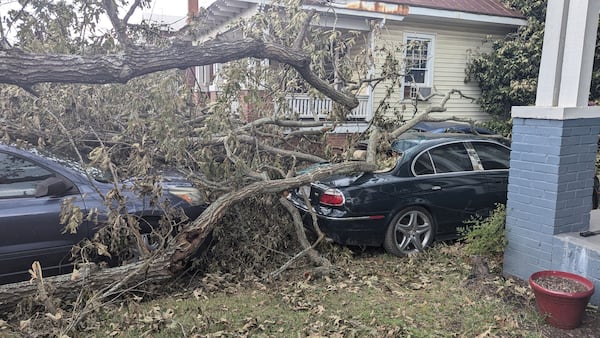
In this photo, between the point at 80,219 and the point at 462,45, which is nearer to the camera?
Result: the point at 80,219

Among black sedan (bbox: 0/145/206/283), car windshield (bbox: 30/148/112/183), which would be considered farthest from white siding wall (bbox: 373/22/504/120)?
black sedan (bbox: 0/145/206/283)

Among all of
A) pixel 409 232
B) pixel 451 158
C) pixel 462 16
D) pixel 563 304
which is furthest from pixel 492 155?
pixel 462 16

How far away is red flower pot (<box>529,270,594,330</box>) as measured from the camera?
3.66 meters

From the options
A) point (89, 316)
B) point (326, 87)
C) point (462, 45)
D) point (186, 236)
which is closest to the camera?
point (89, 316)

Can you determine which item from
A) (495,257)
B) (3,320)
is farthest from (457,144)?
(3,320)

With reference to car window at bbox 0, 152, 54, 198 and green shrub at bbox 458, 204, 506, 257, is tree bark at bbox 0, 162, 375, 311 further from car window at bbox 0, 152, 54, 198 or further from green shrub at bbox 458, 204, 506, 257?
green shrub at bbox 458, 204, 506, 257

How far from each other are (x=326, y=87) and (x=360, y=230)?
5.79ft

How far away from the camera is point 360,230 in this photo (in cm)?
564

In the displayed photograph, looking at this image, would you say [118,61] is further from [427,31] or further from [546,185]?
[427,31]

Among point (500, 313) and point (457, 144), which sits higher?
point (457, 144)

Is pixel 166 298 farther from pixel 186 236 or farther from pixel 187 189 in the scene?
pixel 187 189

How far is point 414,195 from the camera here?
5859mm

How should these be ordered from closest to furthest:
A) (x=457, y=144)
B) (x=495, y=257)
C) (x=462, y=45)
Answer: (x=495, y=257)
(x=457, y=144)
(x=462, y=45)

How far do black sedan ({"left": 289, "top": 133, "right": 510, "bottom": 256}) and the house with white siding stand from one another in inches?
194
